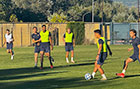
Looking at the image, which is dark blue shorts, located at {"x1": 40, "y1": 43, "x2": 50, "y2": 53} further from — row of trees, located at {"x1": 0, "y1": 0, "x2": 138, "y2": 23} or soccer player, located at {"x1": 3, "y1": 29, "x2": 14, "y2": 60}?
row of trees, located at {"x1": 0, "y1": 0, "x2": 138, "y2": 23}

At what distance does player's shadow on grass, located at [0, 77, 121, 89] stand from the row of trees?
208ft

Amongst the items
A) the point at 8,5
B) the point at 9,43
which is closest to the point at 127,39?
the point at 9,43

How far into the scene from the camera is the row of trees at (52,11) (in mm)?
91500

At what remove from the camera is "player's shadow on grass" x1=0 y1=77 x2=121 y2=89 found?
13086mm

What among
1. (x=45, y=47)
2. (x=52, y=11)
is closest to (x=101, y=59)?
(x=45, y=47)

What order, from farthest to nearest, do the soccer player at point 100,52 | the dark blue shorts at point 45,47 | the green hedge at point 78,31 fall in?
the green hedge at point 78,31
the dark blue shorts at point 45,47
the soccer player at point 100,52

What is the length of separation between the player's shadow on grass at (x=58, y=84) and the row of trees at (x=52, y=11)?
208ft

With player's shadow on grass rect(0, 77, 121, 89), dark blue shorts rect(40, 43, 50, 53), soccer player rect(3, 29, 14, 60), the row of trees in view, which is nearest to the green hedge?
the row of trees

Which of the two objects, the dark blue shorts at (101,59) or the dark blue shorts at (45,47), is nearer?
the dark blue shorts at (101,59)

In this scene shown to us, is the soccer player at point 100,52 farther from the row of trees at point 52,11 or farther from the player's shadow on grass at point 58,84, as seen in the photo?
the row of trees at point 52,11

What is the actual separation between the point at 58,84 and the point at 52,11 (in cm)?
9737

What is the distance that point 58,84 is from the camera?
542 inches

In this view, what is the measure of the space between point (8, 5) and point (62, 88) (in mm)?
82184

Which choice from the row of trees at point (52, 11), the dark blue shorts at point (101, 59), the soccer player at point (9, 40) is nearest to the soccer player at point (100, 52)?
the dark blue shorts at point (101, 59)
